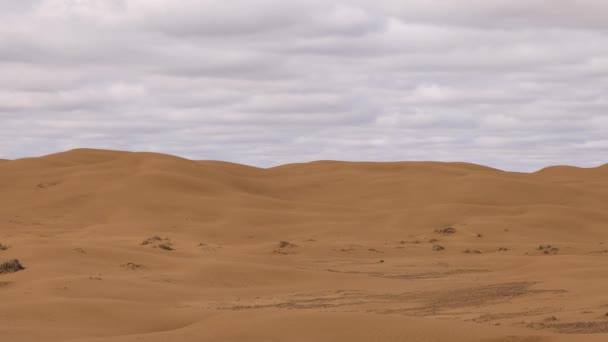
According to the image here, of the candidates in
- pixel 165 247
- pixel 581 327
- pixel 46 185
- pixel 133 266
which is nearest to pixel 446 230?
pixel 165 247

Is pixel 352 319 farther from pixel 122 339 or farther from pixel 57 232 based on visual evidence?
pixel 57 232

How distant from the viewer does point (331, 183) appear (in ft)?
136

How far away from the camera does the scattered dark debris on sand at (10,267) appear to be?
13.6m

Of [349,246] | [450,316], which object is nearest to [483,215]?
[349,246]

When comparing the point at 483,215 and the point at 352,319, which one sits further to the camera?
the point at 483,215

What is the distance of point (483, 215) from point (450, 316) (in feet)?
60.1

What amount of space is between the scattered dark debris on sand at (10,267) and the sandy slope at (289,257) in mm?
324

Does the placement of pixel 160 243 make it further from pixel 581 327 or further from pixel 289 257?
pixel 581 327

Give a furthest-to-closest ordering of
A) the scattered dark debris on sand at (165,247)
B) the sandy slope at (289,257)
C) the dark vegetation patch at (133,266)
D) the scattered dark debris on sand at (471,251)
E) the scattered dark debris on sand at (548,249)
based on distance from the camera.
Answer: the scattered dark debris on sand at (471,251)
the scattered dark debris on sand at (548,249)
the scattered dark debris on sand at (165,247)
the dark vegetation patch at (133,266)
the sandy slope at (289,257)

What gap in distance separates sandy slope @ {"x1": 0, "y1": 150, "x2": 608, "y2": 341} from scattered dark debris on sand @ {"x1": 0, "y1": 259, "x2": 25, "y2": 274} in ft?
1.06

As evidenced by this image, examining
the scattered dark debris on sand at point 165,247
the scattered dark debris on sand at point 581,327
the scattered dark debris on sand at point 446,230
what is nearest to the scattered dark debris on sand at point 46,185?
the scattered dark debris on sand at point 165,247

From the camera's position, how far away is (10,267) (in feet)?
45.1

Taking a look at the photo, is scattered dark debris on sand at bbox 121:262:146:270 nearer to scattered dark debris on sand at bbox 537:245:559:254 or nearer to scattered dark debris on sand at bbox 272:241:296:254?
scattered dark debris on sand at bbox 272:241:296:254

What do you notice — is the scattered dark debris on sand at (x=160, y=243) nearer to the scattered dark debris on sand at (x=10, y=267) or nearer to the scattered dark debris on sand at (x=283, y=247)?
the scattered dark debris on sand at (x=283, y=247)
